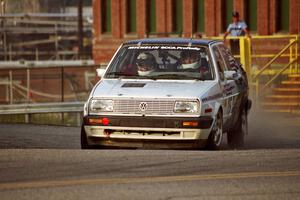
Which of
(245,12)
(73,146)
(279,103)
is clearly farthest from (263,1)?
(73,146)

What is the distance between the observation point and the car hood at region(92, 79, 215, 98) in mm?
15758

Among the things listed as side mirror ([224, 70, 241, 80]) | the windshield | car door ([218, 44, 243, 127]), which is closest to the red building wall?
car door ([218, 44, 243, 127])

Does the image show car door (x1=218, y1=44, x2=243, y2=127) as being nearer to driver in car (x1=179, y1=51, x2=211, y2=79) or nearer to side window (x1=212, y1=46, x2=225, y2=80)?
side window (x1=212, y1=46, x2=225, y2=80)

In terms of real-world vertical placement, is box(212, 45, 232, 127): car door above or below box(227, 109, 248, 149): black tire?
above

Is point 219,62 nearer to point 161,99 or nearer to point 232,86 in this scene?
point 232,86

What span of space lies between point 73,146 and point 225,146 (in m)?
2.65

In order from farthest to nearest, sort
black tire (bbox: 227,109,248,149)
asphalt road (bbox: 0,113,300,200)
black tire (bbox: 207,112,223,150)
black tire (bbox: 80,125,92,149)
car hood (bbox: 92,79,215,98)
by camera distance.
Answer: black tire (bbox: 227,109,248,149) → black tire (bbox: 80,125,92,149) → black tire (bbox: 207,112,223,150) → car hood (bbox: 92,79,215,98) → asphalt road (bbox: 0,113,300,200)

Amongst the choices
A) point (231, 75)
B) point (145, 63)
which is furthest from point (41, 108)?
point (145, 63)

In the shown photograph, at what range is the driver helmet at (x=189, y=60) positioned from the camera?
55.3 ft

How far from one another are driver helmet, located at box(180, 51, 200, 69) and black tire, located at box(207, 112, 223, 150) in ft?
2.86

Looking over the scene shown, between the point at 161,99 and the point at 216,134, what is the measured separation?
1.09 metres

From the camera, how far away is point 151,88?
52.5 ft

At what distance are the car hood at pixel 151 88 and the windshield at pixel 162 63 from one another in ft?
0.71

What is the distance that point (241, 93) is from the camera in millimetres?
18625
